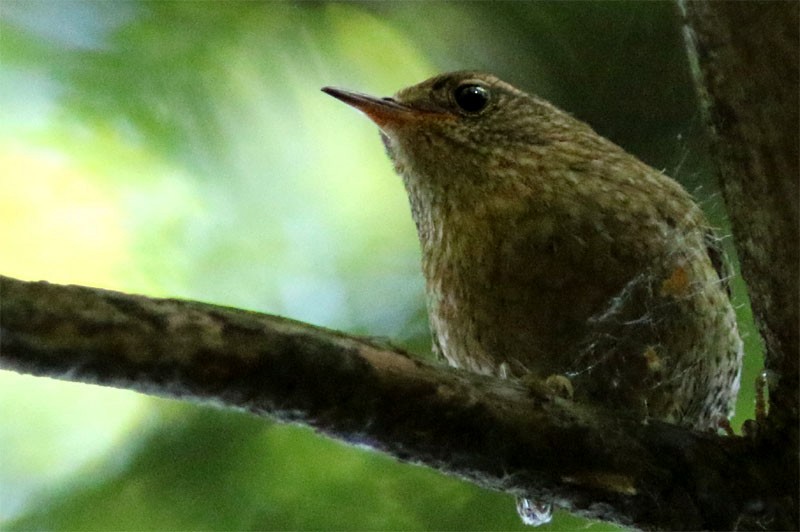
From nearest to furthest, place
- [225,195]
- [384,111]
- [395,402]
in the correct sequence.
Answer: [395,402]
[225,195]
[384,111]

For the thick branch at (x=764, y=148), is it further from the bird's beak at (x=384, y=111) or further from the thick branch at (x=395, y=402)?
the bird's beak at (x=384, y=111)

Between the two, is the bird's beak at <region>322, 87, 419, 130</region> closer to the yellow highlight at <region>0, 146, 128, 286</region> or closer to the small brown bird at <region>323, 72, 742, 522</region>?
the small brown bird at <region>323, 72, 742, 522</region>

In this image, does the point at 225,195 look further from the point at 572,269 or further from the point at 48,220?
the point at 572,269

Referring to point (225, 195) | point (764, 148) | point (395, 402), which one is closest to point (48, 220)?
point (225, 195)

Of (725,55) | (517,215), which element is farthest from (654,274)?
(725,55)

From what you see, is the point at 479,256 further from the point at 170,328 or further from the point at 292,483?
the point at 170,328
